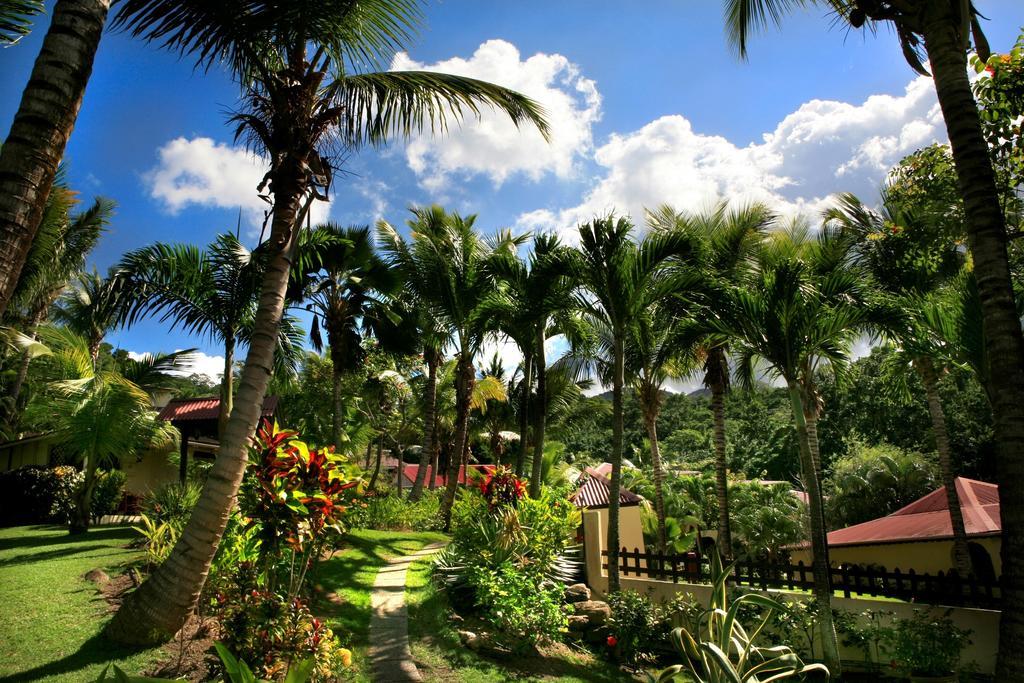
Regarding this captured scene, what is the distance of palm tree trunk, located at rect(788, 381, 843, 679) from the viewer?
7.88 m

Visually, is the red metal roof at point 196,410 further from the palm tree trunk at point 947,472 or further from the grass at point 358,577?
the palm tree trunk at point 947,472

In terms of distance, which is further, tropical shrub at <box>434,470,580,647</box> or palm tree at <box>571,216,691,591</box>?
palm tree at <box>571,216,691,591</box>

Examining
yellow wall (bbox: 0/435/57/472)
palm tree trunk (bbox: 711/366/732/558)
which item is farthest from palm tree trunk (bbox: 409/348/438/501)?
yellow wall (bbox: 0/435/57/472)

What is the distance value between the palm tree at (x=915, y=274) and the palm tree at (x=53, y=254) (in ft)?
37.8

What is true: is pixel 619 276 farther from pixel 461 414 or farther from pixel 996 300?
pixel 461 414

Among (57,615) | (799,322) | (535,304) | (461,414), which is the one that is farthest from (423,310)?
(57,615)

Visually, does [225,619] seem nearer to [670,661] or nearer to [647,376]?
[670,661]

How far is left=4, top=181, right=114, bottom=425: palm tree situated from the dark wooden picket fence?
11.2 metres

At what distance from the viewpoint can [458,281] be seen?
15180mm

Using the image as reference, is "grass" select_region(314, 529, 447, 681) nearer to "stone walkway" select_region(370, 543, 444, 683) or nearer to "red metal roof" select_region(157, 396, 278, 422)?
"stone walkway" select_region(370, 543, 444, 683)

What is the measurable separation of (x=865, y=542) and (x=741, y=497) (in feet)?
25.3

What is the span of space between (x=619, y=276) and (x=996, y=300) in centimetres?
566

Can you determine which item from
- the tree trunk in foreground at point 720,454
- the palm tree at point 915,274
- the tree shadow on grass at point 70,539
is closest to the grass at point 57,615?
the tree shadow on grass at point 70,539

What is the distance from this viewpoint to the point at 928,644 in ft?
25.0
